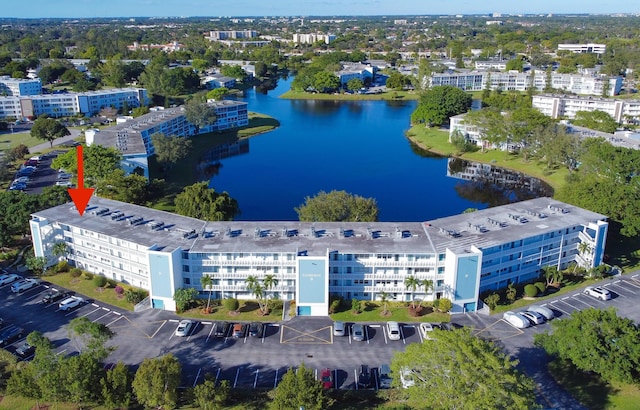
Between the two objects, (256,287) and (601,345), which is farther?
(256,287)

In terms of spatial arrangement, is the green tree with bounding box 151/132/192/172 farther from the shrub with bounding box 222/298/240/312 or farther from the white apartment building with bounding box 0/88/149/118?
the white apartment building with bounding box 0/88/149/118

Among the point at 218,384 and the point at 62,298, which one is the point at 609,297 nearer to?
the point at 218,384

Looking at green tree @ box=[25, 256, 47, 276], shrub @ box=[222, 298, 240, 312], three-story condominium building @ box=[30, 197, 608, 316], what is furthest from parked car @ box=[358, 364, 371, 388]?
green tree @ box=[25, 256, 47, 276]

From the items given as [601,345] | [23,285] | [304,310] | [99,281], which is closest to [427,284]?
[304,310]

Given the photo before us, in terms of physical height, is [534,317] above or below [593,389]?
above

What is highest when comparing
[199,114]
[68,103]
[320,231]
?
[199,114]

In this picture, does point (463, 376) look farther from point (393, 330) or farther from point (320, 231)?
point (320, 231)

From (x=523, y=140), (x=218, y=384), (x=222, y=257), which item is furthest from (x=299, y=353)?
(x=523, y=140)

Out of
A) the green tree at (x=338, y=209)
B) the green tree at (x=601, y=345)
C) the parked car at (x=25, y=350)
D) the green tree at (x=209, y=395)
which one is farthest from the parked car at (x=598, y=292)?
the parked car at (x=25, y=350)
